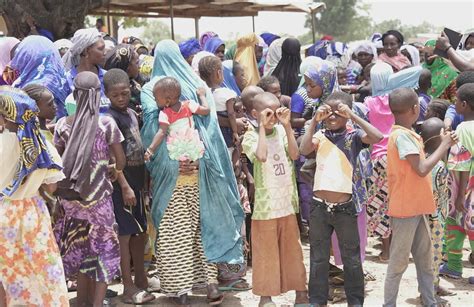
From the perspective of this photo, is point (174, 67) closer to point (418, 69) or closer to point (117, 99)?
point (117, 99)

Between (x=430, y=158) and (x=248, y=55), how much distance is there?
12.2 feet

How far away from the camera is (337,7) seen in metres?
64.4

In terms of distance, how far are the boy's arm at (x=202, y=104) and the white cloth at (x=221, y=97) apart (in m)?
0.40

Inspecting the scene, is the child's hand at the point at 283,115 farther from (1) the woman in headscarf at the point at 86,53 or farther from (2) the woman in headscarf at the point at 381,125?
(2) the woman in headscarf at the point at 381,125

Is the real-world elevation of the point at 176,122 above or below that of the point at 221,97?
below

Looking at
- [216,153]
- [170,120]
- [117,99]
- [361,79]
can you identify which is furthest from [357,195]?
[361,79]

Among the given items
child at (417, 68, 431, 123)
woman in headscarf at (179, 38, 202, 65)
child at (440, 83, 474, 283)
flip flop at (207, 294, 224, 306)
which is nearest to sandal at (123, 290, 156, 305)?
flip flop at (207, 294, 224, 306)

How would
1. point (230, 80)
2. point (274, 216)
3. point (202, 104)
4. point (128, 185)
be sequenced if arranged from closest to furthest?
point (274, 216) < point (128, 185) < point (202, 104) < point (230, 80)

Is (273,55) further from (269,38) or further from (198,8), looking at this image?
(198,8)

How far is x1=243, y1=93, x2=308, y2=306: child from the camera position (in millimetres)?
4977

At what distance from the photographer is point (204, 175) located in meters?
5.33

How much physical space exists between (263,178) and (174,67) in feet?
3.98

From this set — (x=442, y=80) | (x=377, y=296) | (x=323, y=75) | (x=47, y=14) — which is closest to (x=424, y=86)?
(x=442, y=80)

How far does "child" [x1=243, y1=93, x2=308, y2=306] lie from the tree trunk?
630 cm
